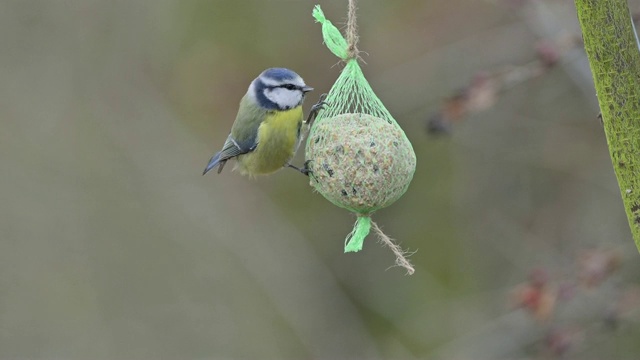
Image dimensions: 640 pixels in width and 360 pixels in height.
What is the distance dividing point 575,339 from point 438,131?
1197 mm

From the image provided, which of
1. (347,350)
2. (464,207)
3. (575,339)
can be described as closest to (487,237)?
(464,207)

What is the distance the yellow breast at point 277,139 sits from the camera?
3270mm

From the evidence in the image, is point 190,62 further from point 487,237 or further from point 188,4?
point 487,237

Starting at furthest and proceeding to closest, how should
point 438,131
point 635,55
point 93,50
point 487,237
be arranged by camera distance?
point 93,50 < point 487,237 < point 438,131 < point 635,55

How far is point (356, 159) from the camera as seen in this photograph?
271cm

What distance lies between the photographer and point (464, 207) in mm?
5703

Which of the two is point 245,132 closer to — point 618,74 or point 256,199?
point 618,74

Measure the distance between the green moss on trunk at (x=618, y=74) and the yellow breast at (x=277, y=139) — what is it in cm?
151

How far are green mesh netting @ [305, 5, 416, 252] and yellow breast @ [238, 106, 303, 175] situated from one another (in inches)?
15.0

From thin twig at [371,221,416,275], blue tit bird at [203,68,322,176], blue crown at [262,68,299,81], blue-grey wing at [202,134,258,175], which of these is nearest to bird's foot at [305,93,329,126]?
blue tit bird at [203,68,322,176]

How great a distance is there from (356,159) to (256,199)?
11.1ft

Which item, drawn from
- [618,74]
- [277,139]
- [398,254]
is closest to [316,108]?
[277,139]

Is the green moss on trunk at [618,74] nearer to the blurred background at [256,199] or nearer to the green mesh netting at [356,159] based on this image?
the green mesh netting at [356,159]

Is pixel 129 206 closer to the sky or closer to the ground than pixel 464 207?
closer to the sky
